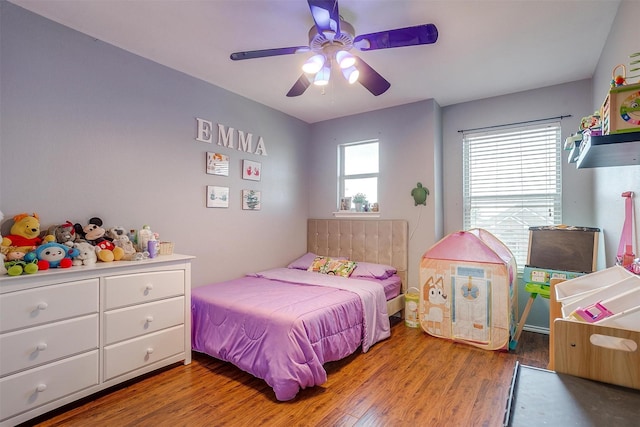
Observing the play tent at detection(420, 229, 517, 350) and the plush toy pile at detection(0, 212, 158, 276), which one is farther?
the play tent at detection(420, 229, 517, 350)

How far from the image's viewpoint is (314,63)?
2086 mm

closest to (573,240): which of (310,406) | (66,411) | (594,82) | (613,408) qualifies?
(594,82)

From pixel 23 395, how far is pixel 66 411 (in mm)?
295

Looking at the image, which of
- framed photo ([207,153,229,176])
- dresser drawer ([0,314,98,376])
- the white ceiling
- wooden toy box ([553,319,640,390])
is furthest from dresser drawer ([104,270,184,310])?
wooden toy box ([553,319,640,390])

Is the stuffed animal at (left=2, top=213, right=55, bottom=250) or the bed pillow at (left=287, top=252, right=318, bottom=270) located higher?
the stuffed animal at (left=2, top=213, right=55, bottom=250)

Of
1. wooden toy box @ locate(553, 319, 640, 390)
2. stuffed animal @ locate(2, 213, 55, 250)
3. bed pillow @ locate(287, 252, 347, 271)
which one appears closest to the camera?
wooden toy box @ locate(553, 319, 640, 390)

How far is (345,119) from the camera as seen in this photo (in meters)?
4.45

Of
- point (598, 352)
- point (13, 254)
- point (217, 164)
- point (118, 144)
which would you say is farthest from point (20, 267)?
point (598, 352)

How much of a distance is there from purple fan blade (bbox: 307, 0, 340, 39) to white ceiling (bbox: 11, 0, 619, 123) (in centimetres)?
36

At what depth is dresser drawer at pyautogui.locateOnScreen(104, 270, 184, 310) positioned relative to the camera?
7.24 ft

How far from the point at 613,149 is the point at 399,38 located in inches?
48.6

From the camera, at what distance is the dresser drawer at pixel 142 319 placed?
221cm

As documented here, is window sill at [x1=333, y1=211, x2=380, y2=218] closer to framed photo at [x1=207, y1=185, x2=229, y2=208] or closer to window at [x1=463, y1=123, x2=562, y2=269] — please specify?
window at [x1=463, y1=123, x2=562, y2=269]

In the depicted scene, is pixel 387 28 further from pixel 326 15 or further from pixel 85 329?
pixel 85 329
